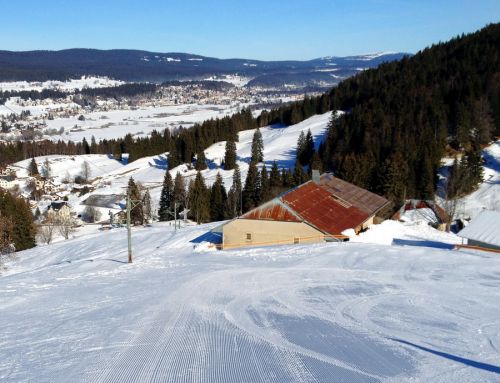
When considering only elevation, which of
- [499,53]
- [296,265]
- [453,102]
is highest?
[499,53]

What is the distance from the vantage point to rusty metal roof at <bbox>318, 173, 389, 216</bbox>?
29.9m

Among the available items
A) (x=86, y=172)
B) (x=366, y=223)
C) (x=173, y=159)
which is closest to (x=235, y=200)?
(x=366, y=223)

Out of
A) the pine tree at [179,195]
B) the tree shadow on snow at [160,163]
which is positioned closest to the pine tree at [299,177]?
the pine tree at [179,195]

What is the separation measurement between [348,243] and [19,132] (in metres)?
184

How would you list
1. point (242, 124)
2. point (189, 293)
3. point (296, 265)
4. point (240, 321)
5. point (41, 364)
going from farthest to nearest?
point (242, 124), point (296, 265), point (189, 293), point (240, 321), point (41, 364)

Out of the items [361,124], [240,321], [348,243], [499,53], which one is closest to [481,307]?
[240,321]

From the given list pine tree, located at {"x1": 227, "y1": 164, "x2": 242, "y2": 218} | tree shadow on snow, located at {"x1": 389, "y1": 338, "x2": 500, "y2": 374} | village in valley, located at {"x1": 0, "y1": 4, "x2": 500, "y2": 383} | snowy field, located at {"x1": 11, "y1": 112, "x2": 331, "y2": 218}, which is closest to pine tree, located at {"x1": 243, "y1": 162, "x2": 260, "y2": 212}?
village in valley, located at {"x1": 0, "y1": 4, "x2": 500, "y2": 383}

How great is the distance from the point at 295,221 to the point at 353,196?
7262 mm

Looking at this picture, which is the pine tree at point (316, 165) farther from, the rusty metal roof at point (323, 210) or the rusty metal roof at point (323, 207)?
the rusty metal roof at point (323, 210)

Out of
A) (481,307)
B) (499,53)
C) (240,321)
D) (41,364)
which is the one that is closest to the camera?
(41,364)

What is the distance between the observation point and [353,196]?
31.1 metres

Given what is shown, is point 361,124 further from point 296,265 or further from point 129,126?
point 129,126

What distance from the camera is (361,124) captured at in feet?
216

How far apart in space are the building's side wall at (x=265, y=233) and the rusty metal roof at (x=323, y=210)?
58cm
